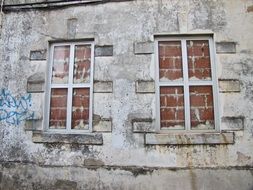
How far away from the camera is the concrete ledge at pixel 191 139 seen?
5.34 meters

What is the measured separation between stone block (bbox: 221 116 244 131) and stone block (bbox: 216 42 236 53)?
1.16 m

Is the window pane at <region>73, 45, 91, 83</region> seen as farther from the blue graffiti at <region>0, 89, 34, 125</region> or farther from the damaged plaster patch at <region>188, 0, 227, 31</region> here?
the damaged plaster patch at <region>188, 0, 227, 31</region>

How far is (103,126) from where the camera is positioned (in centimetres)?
562

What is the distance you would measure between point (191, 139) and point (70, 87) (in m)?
2.33

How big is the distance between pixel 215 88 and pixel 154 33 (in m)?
1.44

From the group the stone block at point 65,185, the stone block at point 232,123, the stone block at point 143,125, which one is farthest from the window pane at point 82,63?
the stone block at point 232,123

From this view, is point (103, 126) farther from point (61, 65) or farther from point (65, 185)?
point (61, 65)

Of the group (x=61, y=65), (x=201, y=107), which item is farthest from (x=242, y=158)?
(x=61, y=65)

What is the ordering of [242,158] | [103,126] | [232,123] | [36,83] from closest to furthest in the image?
[242,158] < [232,123] < [103,126] < [36,83]

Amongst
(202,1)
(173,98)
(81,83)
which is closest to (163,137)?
(173,98)

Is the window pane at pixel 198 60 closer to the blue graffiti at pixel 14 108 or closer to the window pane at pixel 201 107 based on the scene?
the window pane at pixel 201 107

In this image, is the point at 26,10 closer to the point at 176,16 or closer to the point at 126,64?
the point at 126,64

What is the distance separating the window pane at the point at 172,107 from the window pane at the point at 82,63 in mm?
1404

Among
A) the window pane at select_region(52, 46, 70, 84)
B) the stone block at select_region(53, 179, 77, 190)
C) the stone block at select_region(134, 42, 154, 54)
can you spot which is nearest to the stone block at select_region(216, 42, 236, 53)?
the stone block at select_region(134, 42, 154, 54)
